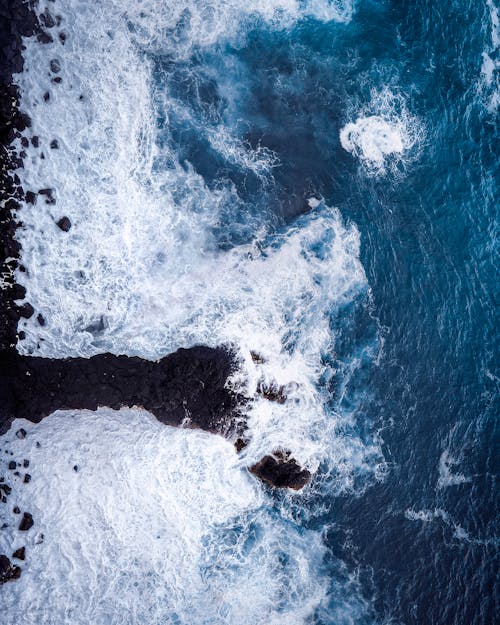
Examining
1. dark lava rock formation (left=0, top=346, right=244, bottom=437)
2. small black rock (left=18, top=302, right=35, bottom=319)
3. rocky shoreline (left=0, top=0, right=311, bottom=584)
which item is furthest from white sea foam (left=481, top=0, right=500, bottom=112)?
small black rock (left=18, top=302, right=35, bottom=319)

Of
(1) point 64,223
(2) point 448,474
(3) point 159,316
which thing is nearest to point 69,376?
(3) point 159,316

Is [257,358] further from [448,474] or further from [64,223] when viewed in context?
[448,474]

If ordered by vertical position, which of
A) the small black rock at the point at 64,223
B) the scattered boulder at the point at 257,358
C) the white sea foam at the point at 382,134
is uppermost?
the white sea foam at the point at 382,134

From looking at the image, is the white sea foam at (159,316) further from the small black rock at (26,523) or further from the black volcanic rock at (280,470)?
the black volcanic rock at (280,470)

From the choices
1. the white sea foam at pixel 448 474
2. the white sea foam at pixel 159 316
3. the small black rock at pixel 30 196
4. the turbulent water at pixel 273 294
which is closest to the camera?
the small black rock at pixel 30 196

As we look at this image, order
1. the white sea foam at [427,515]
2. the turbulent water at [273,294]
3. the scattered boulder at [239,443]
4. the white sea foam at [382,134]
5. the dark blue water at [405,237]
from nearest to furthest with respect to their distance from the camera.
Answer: the turbulent water at [273,294]
the scattered boulder at [239,443]
the dark blue water at [405,237]
the white sea foam at [427,515]
the white sea foam at [382,134]

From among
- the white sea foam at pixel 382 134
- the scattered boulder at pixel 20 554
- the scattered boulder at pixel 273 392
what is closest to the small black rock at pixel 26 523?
the scattered boulder at pixel 20 554

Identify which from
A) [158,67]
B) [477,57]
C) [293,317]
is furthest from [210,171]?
[477,57]

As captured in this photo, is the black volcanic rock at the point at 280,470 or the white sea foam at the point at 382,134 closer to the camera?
the black volcanic rock at the point at 280,470
